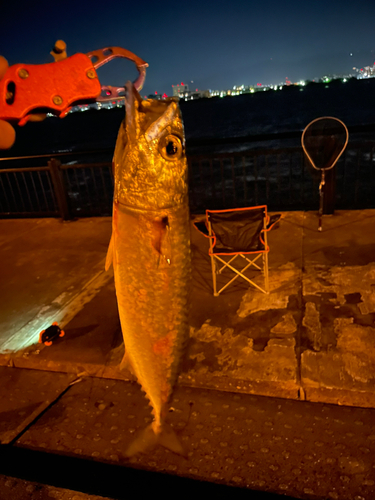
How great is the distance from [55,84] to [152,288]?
1152 millimetres

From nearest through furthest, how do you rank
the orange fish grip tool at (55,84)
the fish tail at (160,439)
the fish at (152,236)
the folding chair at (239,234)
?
1. the fish at (152,236)
2. the orange fish grip tool at (55,84)
3. the fish tail at (160,439)
4. the folding chair at (239,234)

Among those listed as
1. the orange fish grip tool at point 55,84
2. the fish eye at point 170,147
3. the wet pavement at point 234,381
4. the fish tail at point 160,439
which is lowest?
the wet pavement at point 234,381

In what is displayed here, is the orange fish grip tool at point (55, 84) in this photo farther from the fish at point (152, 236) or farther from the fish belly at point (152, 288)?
the fish belly at point (152, 288)

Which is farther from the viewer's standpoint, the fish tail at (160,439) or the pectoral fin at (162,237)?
the fish tail at (160,439)

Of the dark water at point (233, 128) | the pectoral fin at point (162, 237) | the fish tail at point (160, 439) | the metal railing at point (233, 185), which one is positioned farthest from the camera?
the dark water at point (233, 128)

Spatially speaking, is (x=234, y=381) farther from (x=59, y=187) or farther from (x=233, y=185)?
(x=59, y=187)

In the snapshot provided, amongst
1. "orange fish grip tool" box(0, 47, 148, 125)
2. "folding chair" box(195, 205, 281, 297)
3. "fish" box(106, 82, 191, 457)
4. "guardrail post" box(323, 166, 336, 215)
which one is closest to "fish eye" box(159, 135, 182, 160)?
"fish" box(106, 82, 191, 457)

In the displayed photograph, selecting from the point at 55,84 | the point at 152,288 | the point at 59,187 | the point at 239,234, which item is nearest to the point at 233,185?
the point at 239,234

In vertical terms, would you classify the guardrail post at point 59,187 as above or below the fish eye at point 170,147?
below

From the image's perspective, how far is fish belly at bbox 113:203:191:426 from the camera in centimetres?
166

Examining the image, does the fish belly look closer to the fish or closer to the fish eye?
the fish

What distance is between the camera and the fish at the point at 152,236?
1.52 metres

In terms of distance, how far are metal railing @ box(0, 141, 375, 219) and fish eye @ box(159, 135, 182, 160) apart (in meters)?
5.08

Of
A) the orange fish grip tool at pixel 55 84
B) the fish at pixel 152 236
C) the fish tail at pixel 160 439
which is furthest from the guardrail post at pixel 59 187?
the fish at pixel 152 236
